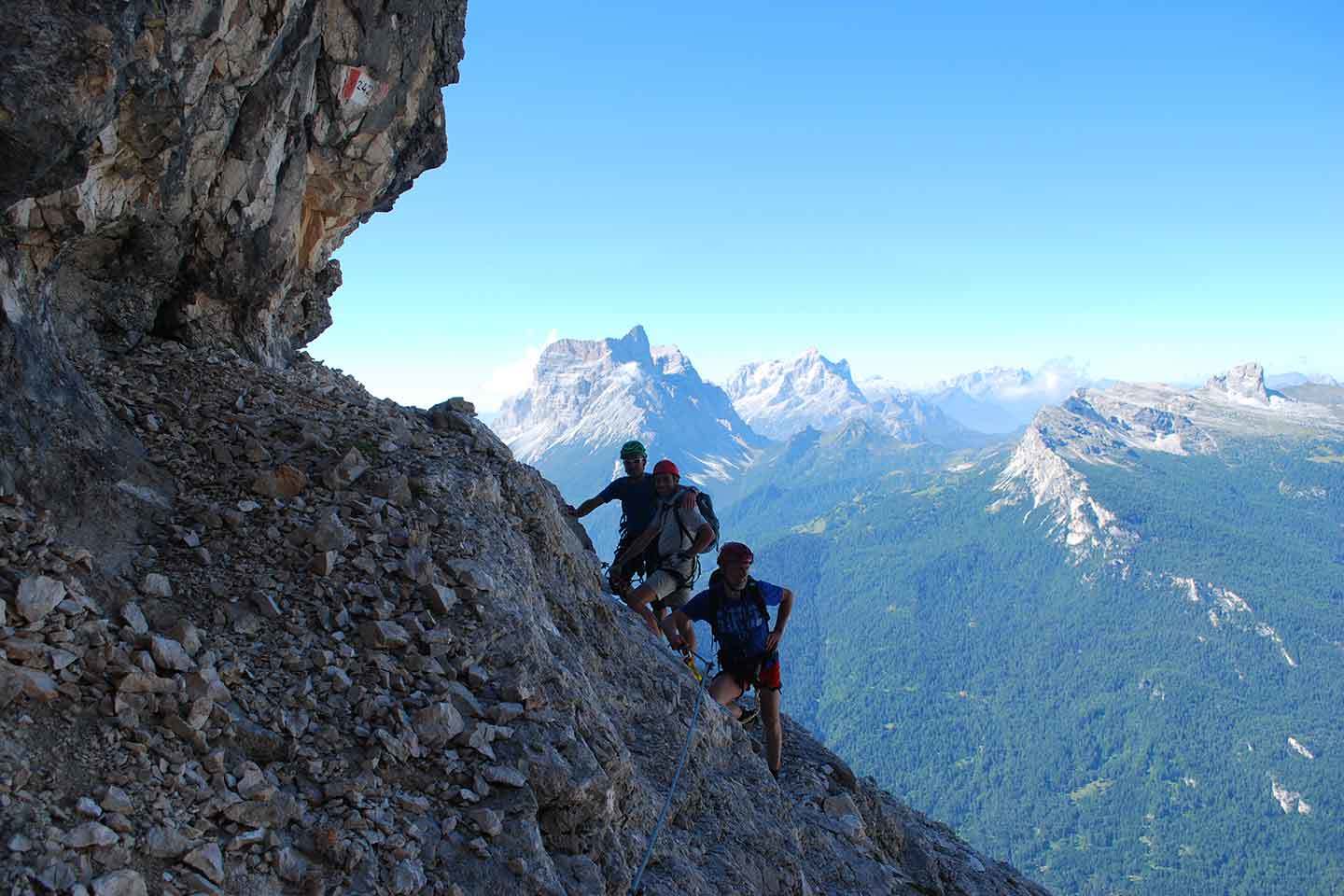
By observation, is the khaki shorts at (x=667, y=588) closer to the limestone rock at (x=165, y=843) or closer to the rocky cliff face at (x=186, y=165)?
the rocky cliff face at (x=186, y=165)

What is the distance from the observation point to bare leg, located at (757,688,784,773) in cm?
1475

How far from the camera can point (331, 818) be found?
24.5ft

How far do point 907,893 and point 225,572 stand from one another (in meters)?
11.2

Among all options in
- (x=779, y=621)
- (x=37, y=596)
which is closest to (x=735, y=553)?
(x=779, y=621)

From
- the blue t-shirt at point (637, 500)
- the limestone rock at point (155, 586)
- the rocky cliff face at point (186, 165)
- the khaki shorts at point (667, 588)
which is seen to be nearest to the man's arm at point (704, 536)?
the khaki shorts at point (667, 588)

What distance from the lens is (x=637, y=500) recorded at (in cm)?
1727

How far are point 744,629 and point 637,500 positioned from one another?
383 cm

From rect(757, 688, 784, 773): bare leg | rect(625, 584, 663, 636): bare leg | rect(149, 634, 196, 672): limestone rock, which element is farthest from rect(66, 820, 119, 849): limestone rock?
rect(625, 584, 663, 636): bare leg

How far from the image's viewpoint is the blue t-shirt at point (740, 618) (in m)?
14.4

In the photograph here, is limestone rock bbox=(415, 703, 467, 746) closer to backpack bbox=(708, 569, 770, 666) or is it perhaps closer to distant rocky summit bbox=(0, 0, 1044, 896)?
distant rocky summit bbox=(0, 0, 1044, 896)

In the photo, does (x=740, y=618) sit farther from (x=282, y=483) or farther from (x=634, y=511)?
(x=282, y=483)

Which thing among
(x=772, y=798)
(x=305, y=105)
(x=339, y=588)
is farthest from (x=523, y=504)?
(x=305, y=105)

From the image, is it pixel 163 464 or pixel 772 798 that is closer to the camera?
pixel 163 464

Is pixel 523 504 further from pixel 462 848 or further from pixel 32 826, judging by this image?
pixel 32 826
